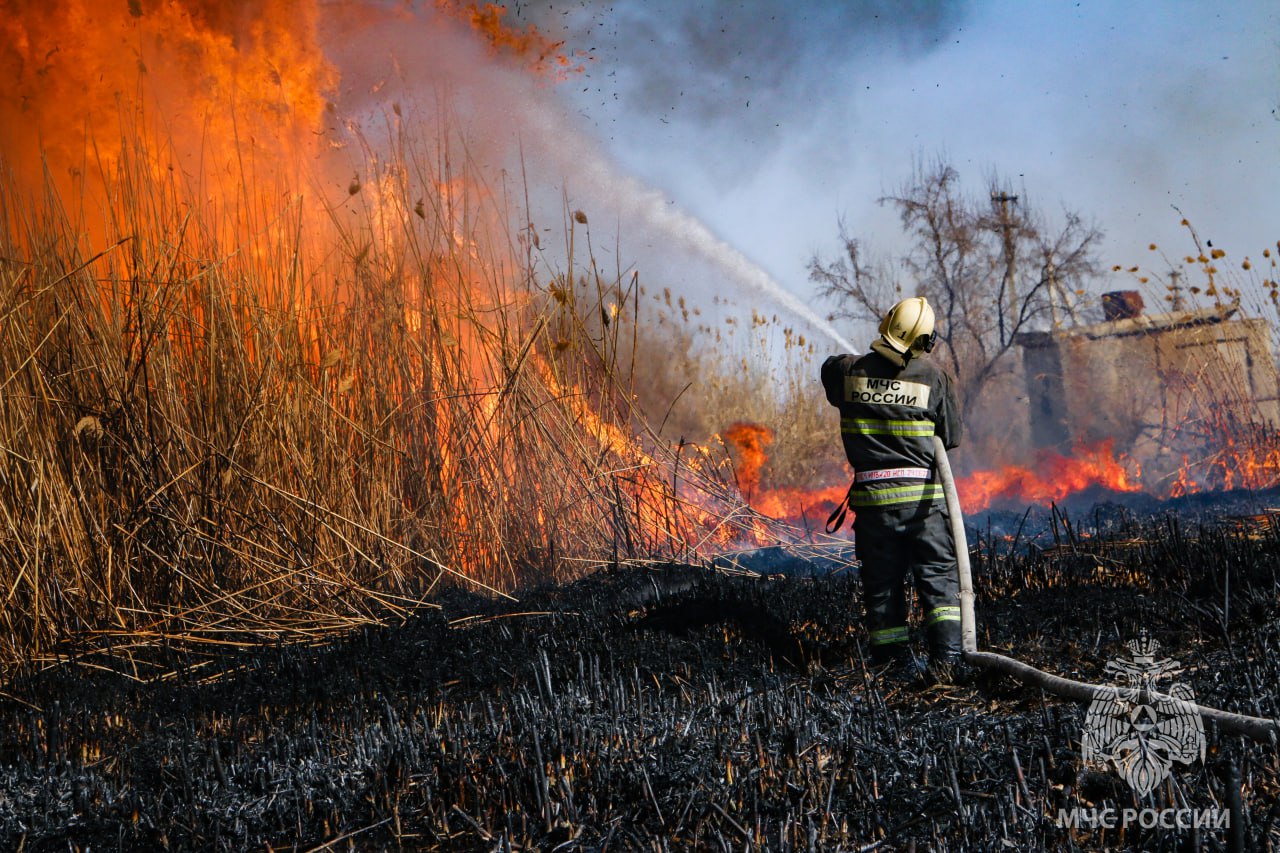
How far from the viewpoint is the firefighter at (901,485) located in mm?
4145

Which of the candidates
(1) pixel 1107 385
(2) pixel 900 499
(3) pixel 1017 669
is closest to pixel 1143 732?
(3) pixel 1017 669

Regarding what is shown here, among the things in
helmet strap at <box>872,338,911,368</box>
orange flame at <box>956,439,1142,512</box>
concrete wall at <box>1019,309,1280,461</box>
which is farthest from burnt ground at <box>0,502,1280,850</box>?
concrete wall at <box>1019,309,1280,461</box>

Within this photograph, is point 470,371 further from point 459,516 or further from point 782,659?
point 782,659

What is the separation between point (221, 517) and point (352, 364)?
1143mm

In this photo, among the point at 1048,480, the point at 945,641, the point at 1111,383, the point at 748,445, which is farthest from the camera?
the point at 1111,383

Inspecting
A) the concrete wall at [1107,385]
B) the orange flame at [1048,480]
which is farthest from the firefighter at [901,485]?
the concrete wall at [1107,385]

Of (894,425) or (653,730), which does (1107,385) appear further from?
(653,730)

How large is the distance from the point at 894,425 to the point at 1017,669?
1067 mm

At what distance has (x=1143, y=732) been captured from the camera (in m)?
2.84

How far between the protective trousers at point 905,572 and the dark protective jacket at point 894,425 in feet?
0.23

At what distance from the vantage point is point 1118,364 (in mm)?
16938

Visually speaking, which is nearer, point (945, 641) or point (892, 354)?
point (945, 641)

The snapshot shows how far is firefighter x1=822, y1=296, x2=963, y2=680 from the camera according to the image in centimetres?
414

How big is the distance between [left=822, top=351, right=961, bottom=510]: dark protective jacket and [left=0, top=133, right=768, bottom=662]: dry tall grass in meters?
2.14
